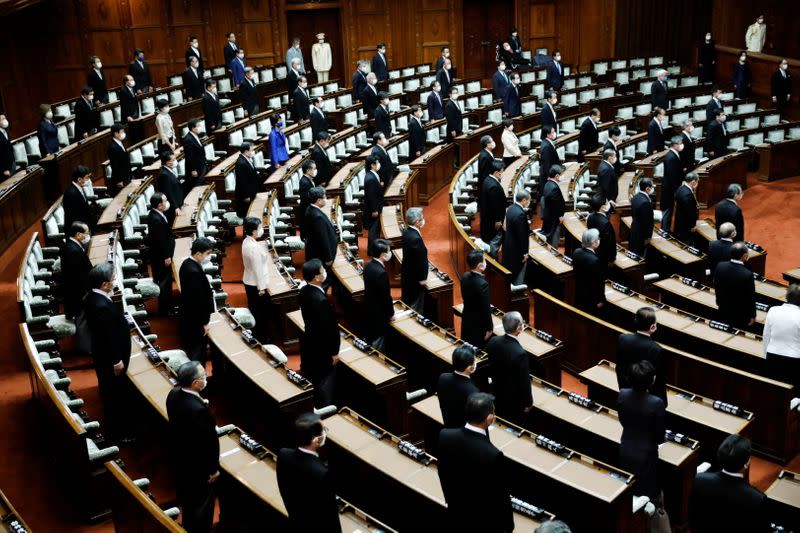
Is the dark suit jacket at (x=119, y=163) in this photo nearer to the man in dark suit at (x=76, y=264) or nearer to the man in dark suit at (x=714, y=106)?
the man in dark suit at (x=76, y=264)

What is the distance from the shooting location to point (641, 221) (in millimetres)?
9594

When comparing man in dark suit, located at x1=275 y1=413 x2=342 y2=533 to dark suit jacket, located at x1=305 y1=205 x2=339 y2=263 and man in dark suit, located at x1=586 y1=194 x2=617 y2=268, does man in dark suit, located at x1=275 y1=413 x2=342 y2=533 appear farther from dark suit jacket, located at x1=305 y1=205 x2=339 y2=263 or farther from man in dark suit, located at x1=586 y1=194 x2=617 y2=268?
man in dark suit, located at x1=586 y1=194 x2=617 y2=268

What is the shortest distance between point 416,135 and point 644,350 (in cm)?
828

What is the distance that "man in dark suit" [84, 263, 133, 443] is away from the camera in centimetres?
601

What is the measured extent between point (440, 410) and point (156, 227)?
3.66 meters

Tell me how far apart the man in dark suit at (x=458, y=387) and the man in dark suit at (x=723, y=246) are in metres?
3.80

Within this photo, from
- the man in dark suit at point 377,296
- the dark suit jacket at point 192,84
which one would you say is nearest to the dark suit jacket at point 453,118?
the dark suit jacket at point 192,84

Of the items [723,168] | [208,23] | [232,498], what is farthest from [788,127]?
[232,498]

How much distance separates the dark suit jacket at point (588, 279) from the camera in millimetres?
7773

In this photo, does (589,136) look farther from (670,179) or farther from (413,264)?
(413,264)

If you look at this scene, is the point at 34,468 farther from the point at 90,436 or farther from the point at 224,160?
the point at 224,160

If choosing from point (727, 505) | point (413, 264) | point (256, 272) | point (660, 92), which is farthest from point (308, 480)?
point (660, 92)

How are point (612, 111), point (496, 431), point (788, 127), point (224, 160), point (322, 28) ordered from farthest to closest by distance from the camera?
point (322, 28), point (612, 111), point (788, 127), point (224, 160), point (496, 431)

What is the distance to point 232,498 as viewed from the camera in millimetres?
5164
